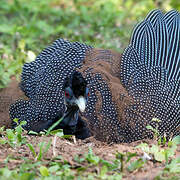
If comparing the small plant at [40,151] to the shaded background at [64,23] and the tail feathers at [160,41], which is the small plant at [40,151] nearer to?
the tail feathers at [160,41]

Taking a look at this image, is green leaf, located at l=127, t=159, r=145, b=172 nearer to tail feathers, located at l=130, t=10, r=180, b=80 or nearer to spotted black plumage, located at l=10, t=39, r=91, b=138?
spotted black plumage, located at l=10, t=39, r=91, b=138

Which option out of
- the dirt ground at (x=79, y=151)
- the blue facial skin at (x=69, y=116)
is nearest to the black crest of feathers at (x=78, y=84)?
the blue facial skin at (x=69, y=116)

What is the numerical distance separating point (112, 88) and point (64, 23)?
4165 mm

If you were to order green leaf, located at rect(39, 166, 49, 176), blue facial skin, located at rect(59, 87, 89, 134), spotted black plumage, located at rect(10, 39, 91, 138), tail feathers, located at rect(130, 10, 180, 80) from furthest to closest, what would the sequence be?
tail feathers, located at rect(130, 10, 180, 80)
spotted black plumage, located at rect(10, 39, 91, 138)
blue facial skin, located at rect(59, 87, 89, 134)
green leaf, located at rect(39, 166, 49, 176)

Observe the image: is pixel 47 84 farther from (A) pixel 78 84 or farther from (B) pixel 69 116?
(A) pixel 78 84

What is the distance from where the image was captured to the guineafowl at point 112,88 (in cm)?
492

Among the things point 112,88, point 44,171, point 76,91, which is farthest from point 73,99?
point 44,171

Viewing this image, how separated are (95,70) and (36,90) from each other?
0.75 metres

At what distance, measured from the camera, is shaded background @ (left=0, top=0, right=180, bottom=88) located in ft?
25.1

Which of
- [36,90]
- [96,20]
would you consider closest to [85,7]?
[96,20]

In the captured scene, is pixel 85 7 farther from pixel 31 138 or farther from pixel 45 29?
pixel 31 138

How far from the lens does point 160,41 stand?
5.66 metres

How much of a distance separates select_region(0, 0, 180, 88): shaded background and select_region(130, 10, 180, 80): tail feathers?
1653 millimetres

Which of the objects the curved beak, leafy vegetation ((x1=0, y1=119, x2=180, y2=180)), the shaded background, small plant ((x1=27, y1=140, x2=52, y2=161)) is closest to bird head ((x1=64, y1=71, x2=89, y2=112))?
the curved beak
